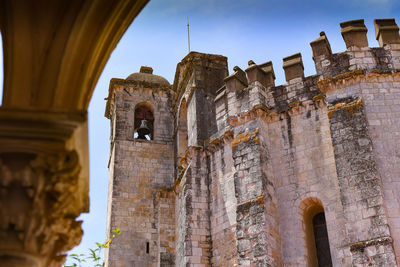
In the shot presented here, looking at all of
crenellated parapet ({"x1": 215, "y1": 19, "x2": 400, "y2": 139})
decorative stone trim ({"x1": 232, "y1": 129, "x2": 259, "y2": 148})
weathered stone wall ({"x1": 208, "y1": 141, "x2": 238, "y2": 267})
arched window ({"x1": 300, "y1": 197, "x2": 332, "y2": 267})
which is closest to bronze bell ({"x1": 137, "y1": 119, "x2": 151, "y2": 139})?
weathered stone wall ({"x1": 208, "y1": 141, "x2": 238, "y2": 267})

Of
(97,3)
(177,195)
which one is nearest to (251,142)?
(177,195)

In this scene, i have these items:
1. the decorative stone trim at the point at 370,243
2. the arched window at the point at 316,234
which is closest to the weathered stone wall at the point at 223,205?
the arched window at the point at 316,234

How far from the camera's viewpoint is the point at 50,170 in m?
2.76

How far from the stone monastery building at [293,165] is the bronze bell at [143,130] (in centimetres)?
280

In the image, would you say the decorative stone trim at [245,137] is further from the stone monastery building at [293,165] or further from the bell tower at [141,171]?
the bell tower at [141,171]

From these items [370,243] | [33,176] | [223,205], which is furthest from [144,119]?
[33,176]

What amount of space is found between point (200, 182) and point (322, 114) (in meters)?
3.60

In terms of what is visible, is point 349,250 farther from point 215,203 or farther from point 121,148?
point 121,148

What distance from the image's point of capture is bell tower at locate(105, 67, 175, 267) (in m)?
15.0

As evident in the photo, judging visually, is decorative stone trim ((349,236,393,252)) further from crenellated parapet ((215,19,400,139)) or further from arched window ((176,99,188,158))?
arched window ((176,99,188,158))

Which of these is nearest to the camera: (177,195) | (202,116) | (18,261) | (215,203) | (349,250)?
(18,261)

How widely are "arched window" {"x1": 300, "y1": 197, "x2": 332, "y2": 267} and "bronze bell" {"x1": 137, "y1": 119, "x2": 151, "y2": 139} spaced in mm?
7792

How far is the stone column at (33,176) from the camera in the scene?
8.76 ft

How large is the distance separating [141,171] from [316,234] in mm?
7104
